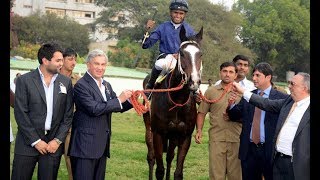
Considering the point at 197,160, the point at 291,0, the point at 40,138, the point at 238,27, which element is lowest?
the point at 197,160

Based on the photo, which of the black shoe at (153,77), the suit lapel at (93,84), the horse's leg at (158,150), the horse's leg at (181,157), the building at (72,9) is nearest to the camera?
the suit lapel at (93,84)

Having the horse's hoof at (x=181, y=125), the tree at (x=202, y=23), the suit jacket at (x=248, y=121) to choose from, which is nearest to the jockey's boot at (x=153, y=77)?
the horse's hoof at (x=181, y=125)

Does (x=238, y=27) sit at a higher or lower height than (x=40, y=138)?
higher

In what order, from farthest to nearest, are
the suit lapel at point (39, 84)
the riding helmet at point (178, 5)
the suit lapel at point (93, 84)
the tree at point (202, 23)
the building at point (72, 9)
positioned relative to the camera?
the building at point (72, 9) → the tree at point (202, 23) → the riding helmet at point (178, 5) → the suit lapel at point (93, 84) → the suit lapel at point (39, 84)

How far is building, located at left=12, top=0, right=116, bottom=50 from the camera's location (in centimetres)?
5584

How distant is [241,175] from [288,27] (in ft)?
161

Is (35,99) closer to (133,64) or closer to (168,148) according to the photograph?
(168,148)

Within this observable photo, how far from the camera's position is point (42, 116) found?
15.7 ft

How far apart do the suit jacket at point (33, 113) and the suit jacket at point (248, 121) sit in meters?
2.46

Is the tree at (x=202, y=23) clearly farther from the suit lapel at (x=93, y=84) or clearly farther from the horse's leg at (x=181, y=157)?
the suit lapel at (x=93, y=84)

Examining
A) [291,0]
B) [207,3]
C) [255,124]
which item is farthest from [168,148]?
[291,0]

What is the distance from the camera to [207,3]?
157 feet

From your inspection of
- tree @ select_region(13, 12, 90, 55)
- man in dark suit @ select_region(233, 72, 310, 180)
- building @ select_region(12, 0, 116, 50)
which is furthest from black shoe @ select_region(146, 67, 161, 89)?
building @ select_region(12, 0, 116, 50)

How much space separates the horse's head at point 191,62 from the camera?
5.57 m
